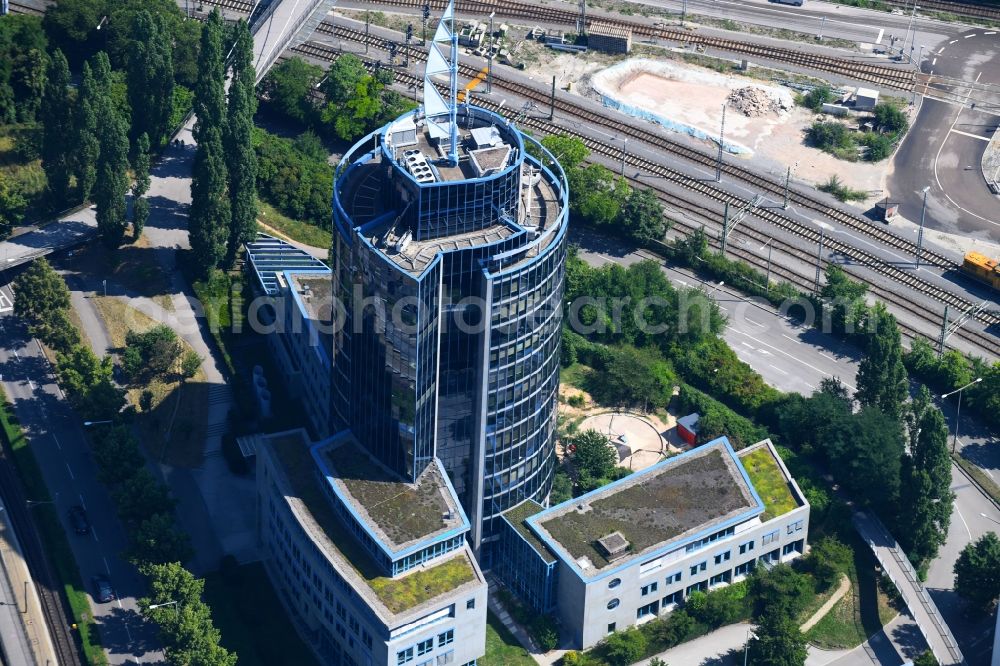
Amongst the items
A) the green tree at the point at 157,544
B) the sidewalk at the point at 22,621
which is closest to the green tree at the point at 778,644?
the green tree at the point at 157,544

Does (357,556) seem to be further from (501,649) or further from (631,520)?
(631,520)

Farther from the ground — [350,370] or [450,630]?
[350,370]

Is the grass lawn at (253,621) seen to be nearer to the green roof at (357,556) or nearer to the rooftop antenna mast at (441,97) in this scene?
the green roof at (357,556)

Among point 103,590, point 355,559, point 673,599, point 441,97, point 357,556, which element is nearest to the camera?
point 355,559

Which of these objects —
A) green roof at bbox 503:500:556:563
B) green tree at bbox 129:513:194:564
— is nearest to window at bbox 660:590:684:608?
green roof at bbox 503:500:556:563

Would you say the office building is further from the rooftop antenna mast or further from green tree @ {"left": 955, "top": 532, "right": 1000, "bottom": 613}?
the rooftop antenna mast

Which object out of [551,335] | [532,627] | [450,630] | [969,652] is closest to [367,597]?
[450,630]

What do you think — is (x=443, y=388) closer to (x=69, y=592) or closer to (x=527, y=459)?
(x=527, y=459)

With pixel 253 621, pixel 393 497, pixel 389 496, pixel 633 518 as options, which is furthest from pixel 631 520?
pixel 253 621
